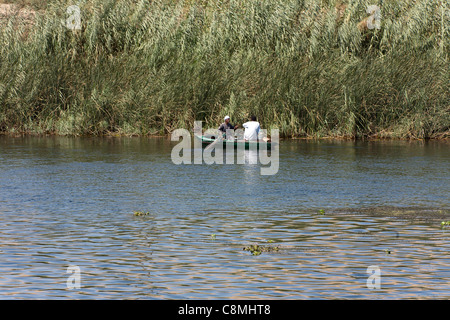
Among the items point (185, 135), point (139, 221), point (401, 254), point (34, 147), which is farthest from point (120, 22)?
point (401, 254)

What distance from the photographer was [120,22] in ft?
123

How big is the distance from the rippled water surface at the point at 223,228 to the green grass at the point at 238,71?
7615 mm

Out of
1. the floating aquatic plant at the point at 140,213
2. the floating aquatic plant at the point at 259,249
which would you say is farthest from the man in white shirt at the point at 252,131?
the floating aquatic plant at the point at 259,249

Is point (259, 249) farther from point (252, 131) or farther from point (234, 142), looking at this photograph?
point (234, 142)

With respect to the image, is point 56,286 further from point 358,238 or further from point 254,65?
point 254,65

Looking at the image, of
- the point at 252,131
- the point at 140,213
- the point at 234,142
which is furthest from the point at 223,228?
the point at 234,142

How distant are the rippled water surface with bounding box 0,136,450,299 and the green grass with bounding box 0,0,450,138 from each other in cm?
761

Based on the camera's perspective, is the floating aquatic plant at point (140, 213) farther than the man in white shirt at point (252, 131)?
No

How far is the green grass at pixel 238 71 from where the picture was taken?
32844 mm

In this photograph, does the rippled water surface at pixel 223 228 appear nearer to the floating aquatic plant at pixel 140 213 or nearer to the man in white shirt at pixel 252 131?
the floating aquatic plant at pixel 140 213

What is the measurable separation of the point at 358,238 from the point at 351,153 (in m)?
15.1

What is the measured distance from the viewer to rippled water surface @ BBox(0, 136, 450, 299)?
10.1 metres

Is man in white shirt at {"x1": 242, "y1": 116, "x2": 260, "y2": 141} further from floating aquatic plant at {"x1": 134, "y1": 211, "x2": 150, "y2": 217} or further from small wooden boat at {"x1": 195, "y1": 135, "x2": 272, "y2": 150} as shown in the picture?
floating aquatic plant at {"x1": 134, "y1": 211, "x2": 150, "y2": 217}

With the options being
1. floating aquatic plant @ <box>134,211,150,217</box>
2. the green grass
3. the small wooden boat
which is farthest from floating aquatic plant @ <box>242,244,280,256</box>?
the green grass
